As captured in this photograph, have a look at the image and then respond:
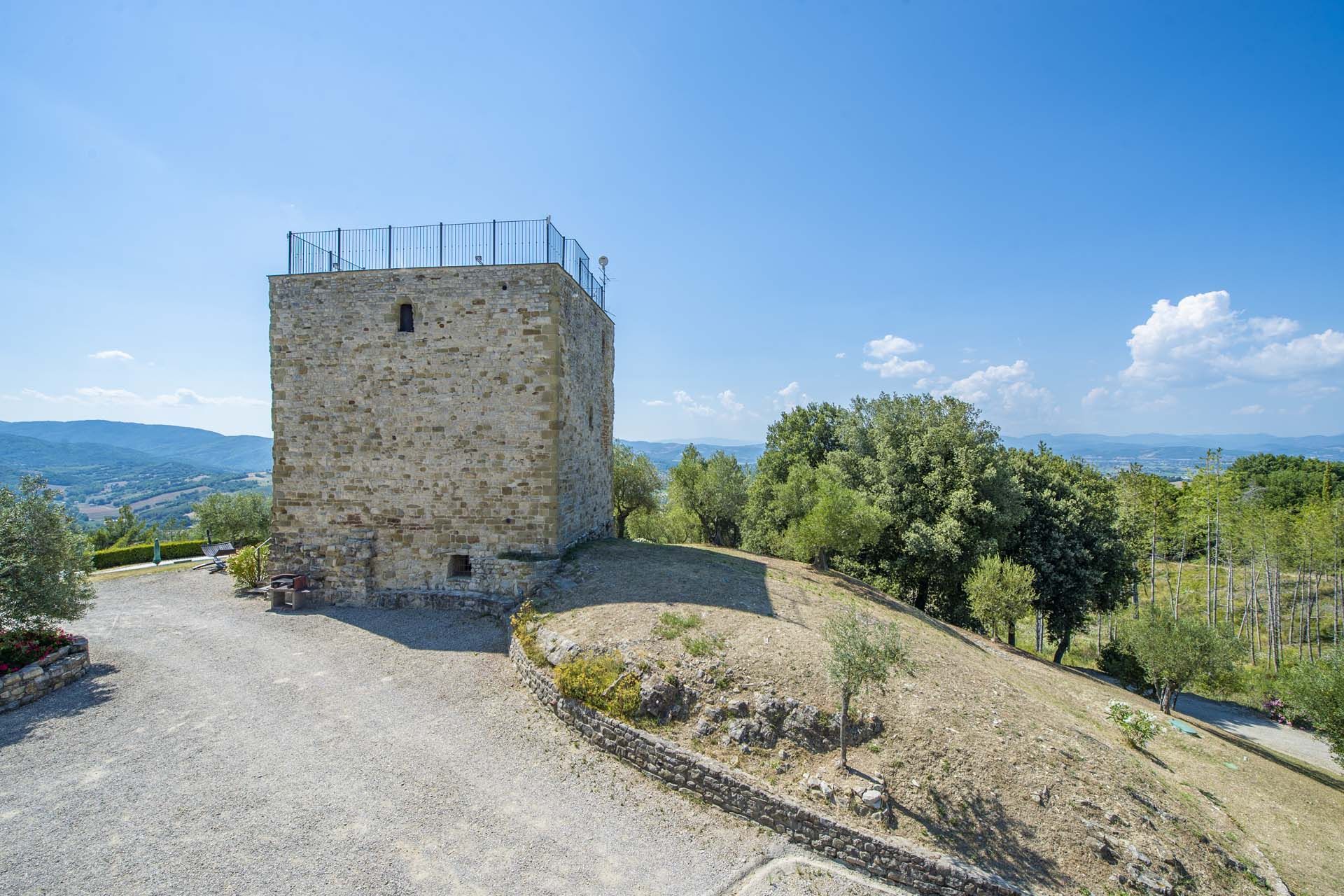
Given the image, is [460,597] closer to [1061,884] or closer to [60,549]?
[60,549]

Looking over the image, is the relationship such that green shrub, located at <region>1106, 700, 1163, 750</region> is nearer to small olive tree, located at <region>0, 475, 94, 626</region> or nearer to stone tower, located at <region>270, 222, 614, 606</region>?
stone tower, located at <region>270, 222, 614, 606</region>

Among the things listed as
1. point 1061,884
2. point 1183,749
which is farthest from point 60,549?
point 1183,749

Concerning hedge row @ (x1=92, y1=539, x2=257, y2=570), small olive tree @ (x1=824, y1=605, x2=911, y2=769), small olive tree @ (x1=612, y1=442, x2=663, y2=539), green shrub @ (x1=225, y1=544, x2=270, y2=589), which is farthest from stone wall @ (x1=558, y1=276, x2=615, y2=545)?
hedge row @ (x1=92, y1=539, x2=257, y2=570)

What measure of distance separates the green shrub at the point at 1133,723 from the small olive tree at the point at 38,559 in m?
24.4

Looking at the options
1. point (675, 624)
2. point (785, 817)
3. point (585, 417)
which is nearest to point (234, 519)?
point (585, 417)

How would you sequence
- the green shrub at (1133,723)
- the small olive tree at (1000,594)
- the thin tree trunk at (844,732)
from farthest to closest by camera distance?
the small olive tree at (1000,594), the green shrub at (1133,723), the thin tree trunk at (844,732)

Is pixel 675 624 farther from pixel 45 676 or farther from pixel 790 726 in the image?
pixel 45 676

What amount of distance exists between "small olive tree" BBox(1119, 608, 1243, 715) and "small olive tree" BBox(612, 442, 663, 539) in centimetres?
2069

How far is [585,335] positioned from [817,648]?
1293 cm

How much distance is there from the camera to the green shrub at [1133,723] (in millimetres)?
12461

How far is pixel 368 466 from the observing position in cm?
1730

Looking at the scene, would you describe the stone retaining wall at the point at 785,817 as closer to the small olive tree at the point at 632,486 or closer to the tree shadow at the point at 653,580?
the tree shadow at the point at 653,580

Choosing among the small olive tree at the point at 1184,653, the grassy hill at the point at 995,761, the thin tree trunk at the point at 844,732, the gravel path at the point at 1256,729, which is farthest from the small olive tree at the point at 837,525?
the thin tree trunk at the point at 844,732

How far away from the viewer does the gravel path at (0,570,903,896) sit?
737 centimetres
